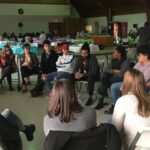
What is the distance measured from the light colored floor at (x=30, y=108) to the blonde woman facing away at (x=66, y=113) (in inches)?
59.1

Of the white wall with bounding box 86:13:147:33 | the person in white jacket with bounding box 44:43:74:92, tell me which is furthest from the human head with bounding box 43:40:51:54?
the white wall with bounding box 86:13:147:33

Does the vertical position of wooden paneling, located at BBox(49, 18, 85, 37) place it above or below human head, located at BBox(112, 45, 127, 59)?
above

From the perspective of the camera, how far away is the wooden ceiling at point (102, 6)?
1432 cm

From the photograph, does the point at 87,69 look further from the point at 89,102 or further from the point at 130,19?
the point at 130,19


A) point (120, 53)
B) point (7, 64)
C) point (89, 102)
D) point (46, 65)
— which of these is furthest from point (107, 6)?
point (89, 102)

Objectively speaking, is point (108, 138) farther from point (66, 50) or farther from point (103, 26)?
point (103, 26)

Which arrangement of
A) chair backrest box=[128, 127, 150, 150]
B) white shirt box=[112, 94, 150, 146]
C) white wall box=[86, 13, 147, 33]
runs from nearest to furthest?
chair backrest box=[128, 127, 150, 150] → white shirt box=[112, 94, 150, 146] → white wall box=[86, 13, 147, 33]

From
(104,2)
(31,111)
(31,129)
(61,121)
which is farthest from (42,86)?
(104,2)

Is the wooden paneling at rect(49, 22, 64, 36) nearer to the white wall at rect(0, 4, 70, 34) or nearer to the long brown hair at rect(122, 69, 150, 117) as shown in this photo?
the white wall at rect(0, 4, 70, 34)

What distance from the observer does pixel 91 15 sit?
18172 millimetres

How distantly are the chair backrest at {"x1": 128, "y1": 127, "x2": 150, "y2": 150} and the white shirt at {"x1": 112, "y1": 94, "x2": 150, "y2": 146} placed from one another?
0.14 meters

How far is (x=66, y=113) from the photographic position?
207 cm

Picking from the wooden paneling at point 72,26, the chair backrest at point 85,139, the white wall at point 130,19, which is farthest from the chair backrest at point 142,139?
the wooden paneling at point 72,26

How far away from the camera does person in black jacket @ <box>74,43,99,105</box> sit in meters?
5.38
